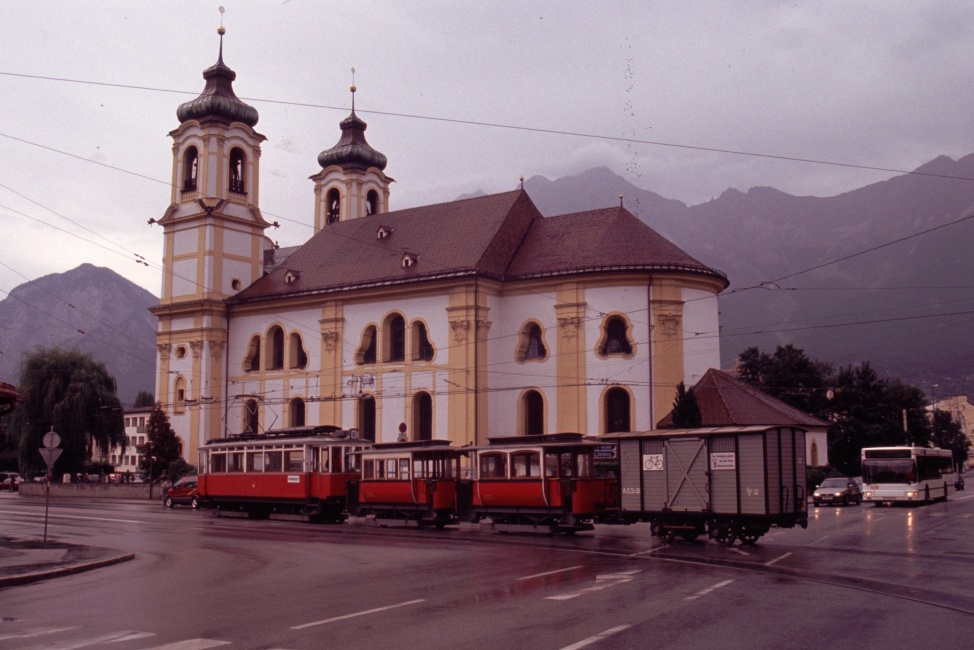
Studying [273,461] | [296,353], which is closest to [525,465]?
[273,461]

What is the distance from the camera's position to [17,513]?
36312 mm

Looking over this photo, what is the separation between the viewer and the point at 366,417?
2009 inches

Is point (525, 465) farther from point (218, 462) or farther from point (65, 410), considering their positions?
point (65, 410)

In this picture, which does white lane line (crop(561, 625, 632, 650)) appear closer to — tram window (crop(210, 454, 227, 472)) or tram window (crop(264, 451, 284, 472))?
tram window (crop(264, 451, 284, 472))

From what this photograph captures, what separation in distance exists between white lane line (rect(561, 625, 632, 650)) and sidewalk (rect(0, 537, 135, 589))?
9885mm

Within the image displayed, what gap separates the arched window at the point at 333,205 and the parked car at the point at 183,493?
27.7 m

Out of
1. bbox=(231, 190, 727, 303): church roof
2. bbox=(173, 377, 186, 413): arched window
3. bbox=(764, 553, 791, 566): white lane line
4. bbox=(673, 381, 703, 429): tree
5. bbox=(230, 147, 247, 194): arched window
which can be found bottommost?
bbox=(764, 553, 791, 566): white lane line

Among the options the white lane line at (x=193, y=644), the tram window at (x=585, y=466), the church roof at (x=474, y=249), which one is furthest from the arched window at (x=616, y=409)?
the white lane line at (x=193, y=644)

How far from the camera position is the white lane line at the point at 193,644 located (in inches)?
367

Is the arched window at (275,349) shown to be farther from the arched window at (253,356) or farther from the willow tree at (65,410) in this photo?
the willow tree at (65,410)

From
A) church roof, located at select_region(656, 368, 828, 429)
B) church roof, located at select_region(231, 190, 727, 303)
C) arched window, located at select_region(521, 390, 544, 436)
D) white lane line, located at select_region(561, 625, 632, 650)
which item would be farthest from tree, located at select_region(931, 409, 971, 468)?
white lane line, located at select_region(561, 625, 632, 650)

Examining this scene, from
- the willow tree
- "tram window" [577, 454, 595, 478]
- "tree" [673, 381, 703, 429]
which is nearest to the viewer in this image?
"tram window" [577, 454, 595, 478]

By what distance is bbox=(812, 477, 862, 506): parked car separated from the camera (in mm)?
44219

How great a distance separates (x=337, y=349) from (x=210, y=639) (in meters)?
42.3
